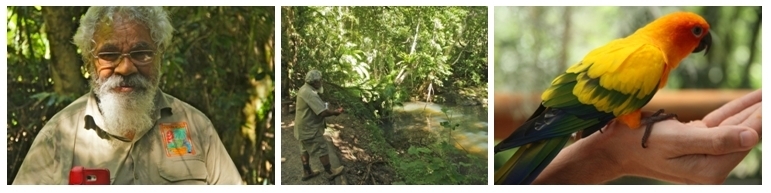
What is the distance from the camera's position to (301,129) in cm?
475

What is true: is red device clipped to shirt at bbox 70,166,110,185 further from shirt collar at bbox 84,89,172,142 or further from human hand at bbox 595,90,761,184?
human hand at bbox 595,90,761,184

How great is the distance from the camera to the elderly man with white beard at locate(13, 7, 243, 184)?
462cm

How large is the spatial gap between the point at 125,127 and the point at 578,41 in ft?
7.33

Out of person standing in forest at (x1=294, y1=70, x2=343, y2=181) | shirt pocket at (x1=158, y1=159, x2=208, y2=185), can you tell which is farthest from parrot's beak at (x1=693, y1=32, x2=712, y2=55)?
shirt pocket at (x1=158, y1=159, x2=208, y2=185)

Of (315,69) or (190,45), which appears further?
(190,45)

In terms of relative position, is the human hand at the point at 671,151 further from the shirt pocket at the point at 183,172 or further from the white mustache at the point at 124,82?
the white mustache at the point at 124,82

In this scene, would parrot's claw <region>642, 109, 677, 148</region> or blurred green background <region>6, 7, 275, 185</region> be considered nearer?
parrot's claw <region>642, 109, 677, 148</region>

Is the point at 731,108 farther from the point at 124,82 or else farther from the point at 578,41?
the point at 124,82

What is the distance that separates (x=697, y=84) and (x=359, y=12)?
1.68 metres

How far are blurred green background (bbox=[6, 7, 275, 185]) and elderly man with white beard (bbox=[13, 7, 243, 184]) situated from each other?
34 cm

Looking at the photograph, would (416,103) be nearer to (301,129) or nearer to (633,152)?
(301,129)

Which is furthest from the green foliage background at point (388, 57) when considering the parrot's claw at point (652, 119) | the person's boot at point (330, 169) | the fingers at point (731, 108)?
the fingers at point (731, 108)

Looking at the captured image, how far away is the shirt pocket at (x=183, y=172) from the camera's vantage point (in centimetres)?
471

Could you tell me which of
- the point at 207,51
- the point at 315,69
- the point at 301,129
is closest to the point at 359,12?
the point at 315,69
